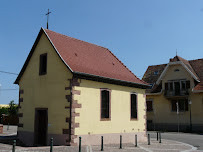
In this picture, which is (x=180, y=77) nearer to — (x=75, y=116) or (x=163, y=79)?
(x=163, y=79)

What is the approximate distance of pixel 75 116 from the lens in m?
14.6

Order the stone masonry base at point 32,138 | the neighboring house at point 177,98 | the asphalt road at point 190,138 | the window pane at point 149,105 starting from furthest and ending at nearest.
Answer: the window pane at point 149,105 < the neighboring house at point 177,98 < the asphalt road at point 190,138 < the stone masonry base at point 32,138

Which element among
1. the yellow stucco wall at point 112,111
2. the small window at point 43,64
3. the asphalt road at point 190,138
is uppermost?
the small window at point 43,64

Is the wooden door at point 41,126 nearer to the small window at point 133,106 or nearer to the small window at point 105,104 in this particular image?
the small window at point 105,104

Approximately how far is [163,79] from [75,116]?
2410 cm

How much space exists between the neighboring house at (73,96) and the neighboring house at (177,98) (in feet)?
50.3

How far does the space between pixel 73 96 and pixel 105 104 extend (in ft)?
9.89

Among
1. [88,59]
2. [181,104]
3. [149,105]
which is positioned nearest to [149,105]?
[149,105]

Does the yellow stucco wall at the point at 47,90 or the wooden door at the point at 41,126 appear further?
the wooden door at the point at 41,126

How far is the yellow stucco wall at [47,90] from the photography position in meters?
15.1

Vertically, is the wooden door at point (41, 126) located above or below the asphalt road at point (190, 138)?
above

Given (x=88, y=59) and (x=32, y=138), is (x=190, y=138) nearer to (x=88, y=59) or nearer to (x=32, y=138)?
(x=88, y=59)

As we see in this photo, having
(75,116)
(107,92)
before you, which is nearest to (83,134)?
(75,116)

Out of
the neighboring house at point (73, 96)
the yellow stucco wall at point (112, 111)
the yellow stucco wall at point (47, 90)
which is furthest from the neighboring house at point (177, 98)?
the yellow stucco wall at point (47, 90)
